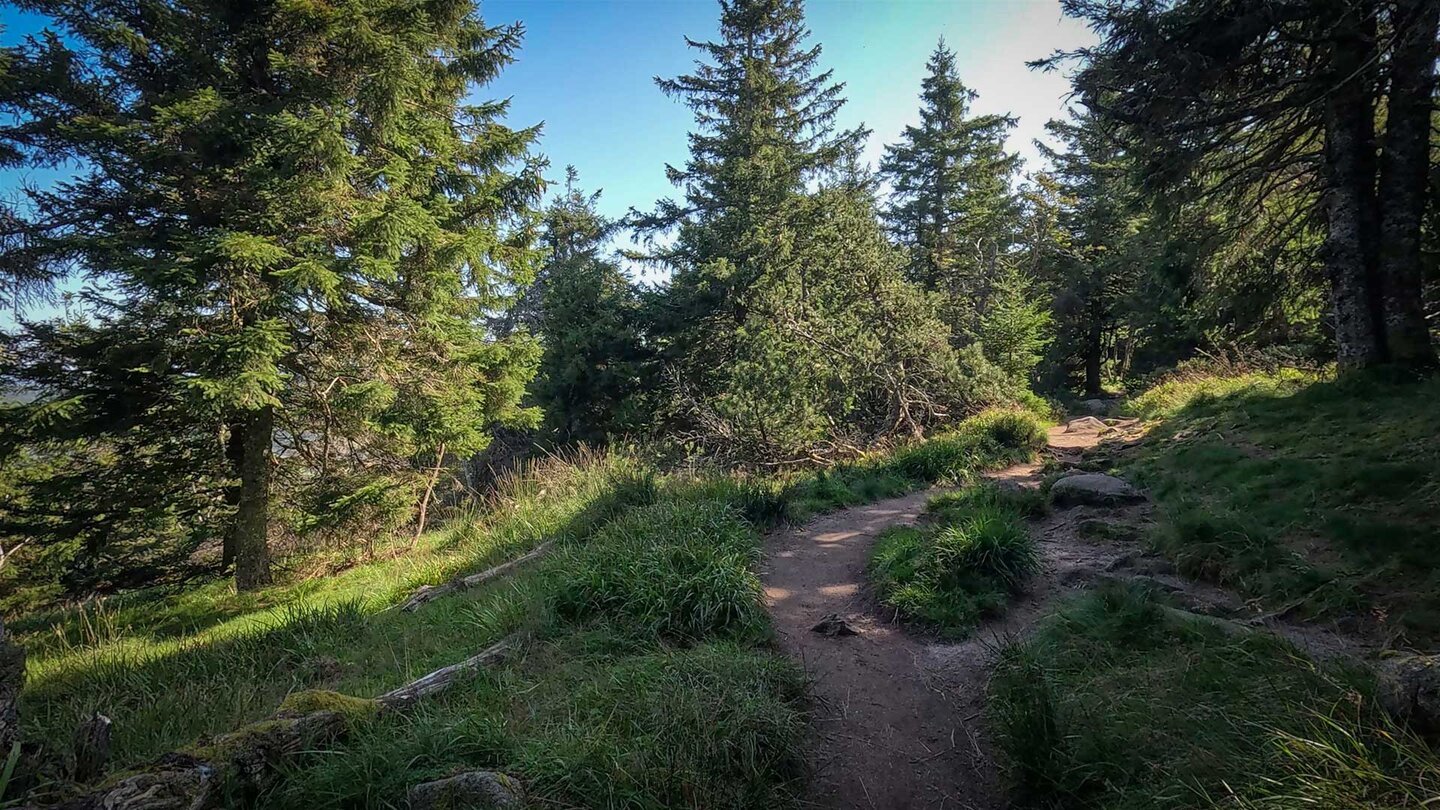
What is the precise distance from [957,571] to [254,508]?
10.6 m

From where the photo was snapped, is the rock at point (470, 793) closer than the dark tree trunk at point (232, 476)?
Yes

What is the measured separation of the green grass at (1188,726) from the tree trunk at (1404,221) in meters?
6.47

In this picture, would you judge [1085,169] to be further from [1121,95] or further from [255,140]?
[255,140]

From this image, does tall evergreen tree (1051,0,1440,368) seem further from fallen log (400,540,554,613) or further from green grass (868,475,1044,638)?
fallen log (400,540,554,613)

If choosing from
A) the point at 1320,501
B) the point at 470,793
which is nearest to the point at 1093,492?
the point at 1320,501

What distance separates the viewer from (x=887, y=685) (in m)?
3.95

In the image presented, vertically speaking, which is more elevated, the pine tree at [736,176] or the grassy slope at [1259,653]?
the pine tree at [736,176]

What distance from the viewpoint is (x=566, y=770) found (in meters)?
2.56

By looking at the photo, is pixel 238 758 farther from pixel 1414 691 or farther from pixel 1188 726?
pixel 1414 691

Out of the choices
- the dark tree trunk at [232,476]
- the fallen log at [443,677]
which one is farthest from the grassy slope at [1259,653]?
the dark tree trunk at [232,476]

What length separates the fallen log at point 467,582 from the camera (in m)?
6.49

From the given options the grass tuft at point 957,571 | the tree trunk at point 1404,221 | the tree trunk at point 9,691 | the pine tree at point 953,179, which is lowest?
the grass tuft at point 957,571

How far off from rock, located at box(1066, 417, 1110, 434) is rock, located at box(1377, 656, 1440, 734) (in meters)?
12.3

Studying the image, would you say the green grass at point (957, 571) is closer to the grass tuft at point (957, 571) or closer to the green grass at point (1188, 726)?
the grass tuft at point (957, 571)
